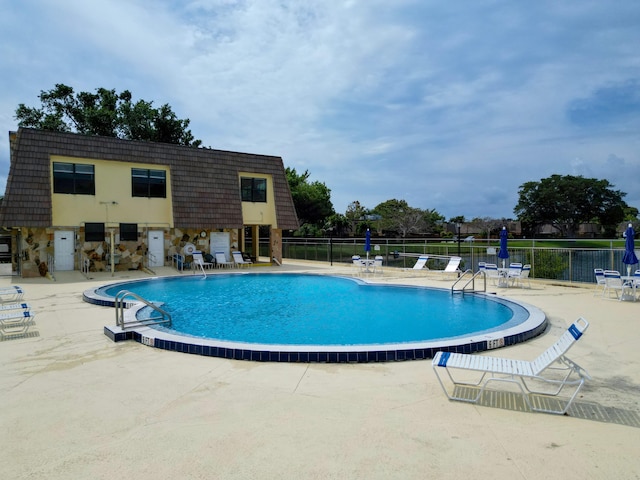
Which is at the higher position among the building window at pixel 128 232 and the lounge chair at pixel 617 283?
the building window at pixel 128 232

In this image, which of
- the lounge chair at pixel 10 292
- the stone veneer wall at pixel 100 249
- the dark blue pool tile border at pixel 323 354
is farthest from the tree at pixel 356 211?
the dark blue pool tile border at pixel 323 354

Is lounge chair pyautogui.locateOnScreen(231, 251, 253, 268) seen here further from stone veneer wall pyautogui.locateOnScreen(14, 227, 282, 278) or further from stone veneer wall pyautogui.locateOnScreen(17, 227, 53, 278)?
stone veneer wall pyautogui.locateOnScreen(17, 227, 53, 278)

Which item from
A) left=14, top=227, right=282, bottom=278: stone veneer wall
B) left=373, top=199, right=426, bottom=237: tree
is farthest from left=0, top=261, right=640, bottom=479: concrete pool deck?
left=373, top=199, right=426, bottom=237: tree

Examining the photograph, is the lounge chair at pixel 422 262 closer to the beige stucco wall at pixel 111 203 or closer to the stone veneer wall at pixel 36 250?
the beige stucco wall at pixel 111 203

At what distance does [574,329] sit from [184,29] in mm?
13846

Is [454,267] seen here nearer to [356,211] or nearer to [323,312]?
[323,312]

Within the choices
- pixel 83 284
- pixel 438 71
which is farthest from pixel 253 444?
pixel 438 71

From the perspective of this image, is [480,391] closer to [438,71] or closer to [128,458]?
[128,458]

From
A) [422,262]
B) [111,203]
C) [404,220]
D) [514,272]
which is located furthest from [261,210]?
[404,220]

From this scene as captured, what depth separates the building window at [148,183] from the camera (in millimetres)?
19562

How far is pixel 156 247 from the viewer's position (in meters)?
20.1

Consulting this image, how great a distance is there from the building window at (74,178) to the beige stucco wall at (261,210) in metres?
6.91

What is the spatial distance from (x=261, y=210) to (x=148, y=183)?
5.80m

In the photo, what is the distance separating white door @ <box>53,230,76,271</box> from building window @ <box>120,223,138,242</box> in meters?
1.85
